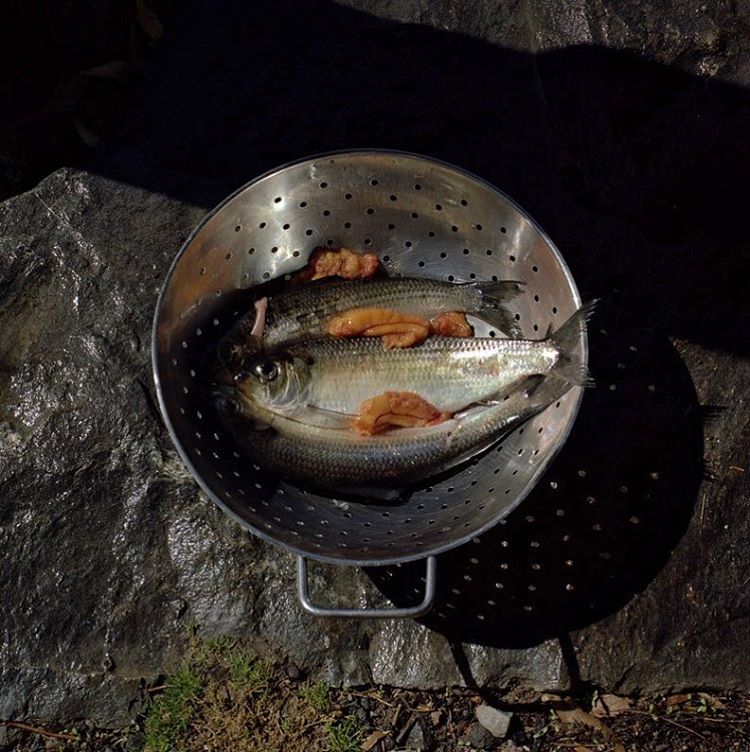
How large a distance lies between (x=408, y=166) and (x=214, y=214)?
790 millimetres

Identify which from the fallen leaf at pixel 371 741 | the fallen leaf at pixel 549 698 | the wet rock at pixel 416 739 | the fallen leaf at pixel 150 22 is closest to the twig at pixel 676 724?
the fallen leaf at pixel 549 698

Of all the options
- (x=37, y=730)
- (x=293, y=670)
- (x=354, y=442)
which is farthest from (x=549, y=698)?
(x=37, y=730)

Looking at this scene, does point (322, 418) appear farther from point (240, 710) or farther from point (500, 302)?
point (240, 710)

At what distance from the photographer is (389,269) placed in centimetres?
394

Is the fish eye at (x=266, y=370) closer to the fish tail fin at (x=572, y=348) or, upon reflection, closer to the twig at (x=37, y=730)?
the fish tail fin at (x=572, y=348)

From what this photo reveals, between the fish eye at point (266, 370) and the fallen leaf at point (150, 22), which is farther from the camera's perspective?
the fallen leaf at point (150, 22)

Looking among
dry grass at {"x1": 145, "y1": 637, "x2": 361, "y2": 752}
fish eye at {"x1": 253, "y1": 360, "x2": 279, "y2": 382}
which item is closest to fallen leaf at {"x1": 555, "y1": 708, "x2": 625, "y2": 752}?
dry grass at {"x1": 145, "y1": 637, "x2": 361, "y2": 752}

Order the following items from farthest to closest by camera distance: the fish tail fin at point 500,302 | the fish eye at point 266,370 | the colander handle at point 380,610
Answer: the fish tail fin at point 500,302 < the fish eye at point 266,370 < the colander handle at point 380,610

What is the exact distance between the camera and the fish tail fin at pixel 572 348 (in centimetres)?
332

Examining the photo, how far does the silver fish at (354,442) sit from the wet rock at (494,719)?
1.10 meters

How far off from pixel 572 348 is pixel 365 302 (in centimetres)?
87

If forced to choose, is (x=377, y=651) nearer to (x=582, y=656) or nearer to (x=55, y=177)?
(x=582, y=656)

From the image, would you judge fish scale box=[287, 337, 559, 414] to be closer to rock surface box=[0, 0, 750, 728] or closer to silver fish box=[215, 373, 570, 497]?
silver fish box=[215, 373, 570, 497]

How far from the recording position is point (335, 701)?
3867 mm
